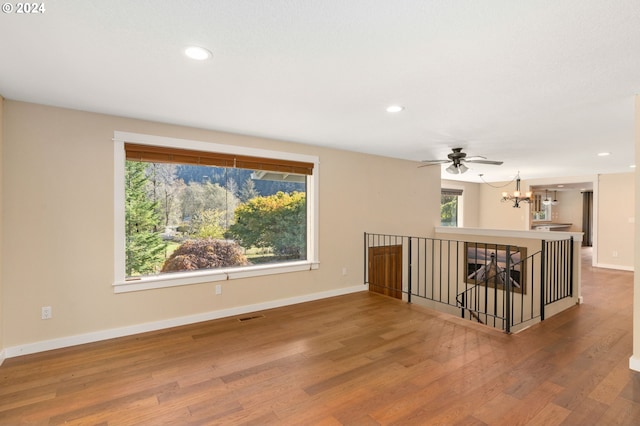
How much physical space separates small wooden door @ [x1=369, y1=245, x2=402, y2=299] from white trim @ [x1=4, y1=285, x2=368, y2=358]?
895mm

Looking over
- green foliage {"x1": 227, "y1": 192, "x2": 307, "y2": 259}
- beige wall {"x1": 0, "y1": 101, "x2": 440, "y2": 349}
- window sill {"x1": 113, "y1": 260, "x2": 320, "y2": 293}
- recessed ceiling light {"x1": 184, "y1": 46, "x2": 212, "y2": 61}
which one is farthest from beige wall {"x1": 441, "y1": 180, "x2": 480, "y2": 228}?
recessed ceiling light {"x1": 184, "y1": 46, "x2": 212, "y2": 61}

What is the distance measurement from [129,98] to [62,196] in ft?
4.02

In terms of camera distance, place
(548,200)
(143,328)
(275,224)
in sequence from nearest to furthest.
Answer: (143,328) → (275,224) → (548,200)

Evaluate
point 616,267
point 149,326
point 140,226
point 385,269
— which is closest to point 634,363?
point 385,269

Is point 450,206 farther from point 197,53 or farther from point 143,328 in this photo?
point 197,53

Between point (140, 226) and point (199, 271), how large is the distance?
0.86 metres

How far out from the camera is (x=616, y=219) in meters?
7.38

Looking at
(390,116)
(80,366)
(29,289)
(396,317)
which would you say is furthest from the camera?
→ (396,317)

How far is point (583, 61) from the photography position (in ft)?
6.79

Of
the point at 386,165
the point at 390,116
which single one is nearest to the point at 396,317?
the point at 390,116

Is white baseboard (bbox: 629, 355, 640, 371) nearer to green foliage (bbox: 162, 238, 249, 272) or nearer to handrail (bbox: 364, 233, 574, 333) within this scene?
handrail (bbox: 364, 233, 574, 333)

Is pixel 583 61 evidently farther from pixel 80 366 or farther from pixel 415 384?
pixel 80 366

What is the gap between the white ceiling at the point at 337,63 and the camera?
1597 mm

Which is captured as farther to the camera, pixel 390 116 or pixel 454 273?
pixel 454 273
